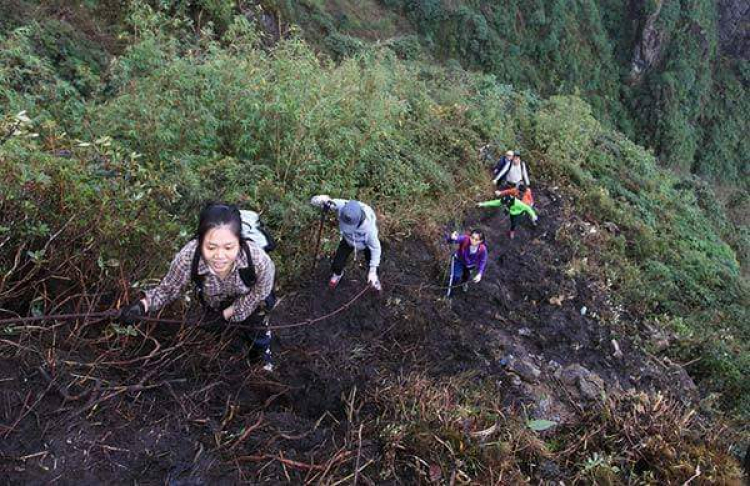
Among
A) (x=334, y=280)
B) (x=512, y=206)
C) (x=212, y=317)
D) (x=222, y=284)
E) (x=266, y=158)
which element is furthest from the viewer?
(x=512, y=206)

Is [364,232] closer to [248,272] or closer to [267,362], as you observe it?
[267,362]

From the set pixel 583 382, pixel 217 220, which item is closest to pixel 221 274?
pixel 217 220

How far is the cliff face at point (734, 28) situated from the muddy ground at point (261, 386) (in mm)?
51094

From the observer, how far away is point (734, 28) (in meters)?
43.6

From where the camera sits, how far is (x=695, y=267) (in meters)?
9.34

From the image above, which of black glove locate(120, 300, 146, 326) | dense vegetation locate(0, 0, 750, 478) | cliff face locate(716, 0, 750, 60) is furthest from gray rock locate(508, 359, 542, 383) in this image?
cliff face locate(716, 0, 750, 60)

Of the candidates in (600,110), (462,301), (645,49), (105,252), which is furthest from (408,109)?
(645,49)

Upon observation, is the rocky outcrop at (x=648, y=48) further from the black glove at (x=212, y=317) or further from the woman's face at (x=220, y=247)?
the woman's face at (x=220, y=247)

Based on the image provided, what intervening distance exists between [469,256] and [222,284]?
3377 millimetres

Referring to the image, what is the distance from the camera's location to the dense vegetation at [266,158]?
10.7ft

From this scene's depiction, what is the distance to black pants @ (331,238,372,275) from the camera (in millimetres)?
4938

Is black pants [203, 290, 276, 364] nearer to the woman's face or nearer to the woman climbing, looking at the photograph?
the woman climbing

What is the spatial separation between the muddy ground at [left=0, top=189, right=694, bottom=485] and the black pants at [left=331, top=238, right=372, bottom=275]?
232 mm

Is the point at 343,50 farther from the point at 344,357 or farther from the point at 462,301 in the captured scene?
the point at 344,357
